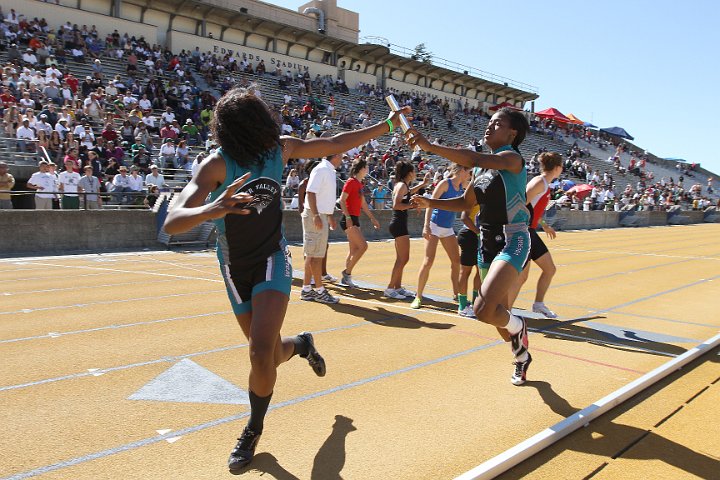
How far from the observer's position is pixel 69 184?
14.3 m

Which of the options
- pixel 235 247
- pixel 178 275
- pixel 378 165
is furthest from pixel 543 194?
pixel 378 165

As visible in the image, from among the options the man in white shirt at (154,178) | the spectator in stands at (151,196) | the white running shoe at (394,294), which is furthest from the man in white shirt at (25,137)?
the white running shoe at (394,294)

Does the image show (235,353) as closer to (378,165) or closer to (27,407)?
(27,407)

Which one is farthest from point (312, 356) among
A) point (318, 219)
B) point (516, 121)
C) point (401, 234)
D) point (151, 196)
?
point (151, 196)

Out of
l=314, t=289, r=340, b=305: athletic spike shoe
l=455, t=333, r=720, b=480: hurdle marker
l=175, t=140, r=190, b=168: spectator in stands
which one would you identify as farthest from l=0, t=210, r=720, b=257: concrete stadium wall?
l=455, t=333, r=720, b=480: hurdle marker

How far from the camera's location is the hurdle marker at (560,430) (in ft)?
9.93

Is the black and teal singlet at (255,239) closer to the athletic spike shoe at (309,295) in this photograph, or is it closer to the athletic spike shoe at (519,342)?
the athletic spike shoe at (519,342)

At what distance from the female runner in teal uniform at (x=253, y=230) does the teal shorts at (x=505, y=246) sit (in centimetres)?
208

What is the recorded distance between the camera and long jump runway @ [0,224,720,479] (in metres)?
3.37

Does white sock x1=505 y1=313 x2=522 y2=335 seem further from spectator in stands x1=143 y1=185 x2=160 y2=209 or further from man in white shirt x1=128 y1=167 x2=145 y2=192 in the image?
man in white shirt x1=128 y1=167 x2=145 y2=192

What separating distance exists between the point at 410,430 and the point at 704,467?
Answer: 5.94 ft

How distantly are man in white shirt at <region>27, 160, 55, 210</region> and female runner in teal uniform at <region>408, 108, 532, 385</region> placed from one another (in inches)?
481

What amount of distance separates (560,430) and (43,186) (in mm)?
13918

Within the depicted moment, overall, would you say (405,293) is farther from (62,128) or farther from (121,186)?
(62,128)
